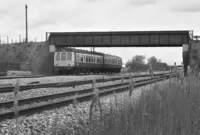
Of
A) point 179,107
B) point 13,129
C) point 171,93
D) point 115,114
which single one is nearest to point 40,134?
point 13,129

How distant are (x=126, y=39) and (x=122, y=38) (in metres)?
0.65

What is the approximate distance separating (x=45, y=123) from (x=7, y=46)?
6752cm

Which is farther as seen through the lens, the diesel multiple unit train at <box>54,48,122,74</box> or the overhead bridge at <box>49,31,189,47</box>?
the overhead bridge at <box>49,31,189,47</box>

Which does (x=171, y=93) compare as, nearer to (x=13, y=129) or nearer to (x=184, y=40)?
(x=13, y=129)

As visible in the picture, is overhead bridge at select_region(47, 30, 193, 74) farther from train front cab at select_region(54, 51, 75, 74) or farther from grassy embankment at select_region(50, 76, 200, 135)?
grassy embankment at select_region(50, 76, 200, 135)

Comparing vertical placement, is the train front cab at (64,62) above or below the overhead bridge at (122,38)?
below

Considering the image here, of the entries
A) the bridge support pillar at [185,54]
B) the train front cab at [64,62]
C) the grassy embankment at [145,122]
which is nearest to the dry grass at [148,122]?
the grassy embankment at [145,122]

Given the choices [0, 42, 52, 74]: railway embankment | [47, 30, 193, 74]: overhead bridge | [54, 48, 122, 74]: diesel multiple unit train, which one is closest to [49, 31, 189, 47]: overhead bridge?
[47, 30, 193, 74]: overhead bridge

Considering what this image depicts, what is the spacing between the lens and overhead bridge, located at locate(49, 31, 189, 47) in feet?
175

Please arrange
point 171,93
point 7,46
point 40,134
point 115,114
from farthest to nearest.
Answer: point 7,46 → point 171,93 → point 40,134 → point 115,114

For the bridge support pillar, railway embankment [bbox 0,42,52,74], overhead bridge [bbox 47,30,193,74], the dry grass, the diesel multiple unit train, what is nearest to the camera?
the dry grass

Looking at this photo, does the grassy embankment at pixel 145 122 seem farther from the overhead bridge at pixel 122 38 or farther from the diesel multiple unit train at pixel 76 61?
the overhead bridge at pixel 122 38

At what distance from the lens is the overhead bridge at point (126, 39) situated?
175ft

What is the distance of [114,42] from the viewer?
54.8 meters
